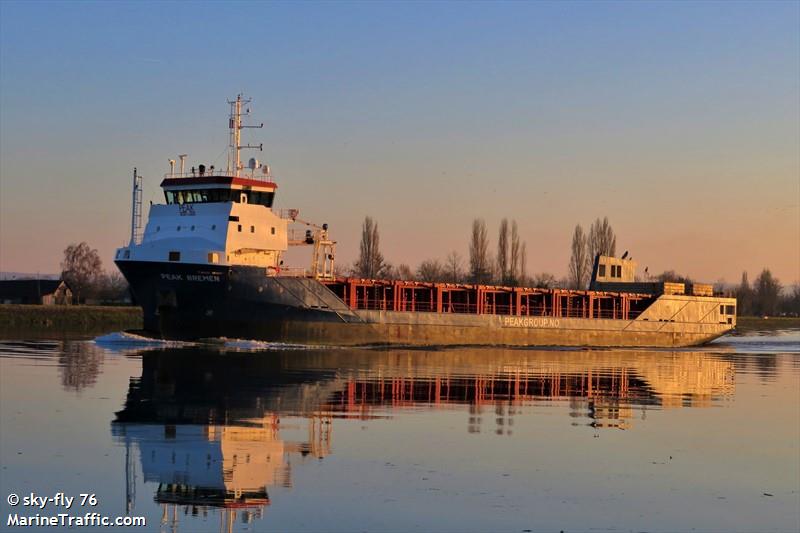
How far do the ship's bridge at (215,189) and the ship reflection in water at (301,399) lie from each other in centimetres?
806

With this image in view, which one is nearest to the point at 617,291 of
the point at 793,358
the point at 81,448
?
the point at 793,358

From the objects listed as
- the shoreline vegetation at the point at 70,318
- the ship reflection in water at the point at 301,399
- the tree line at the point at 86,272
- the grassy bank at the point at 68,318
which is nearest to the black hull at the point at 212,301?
the ship reflection in water at the point at 301,399

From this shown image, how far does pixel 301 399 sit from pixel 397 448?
6.74m

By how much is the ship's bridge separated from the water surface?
14.7 m

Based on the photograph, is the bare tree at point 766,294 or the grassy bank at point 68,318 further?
the bare tree at point 766,294

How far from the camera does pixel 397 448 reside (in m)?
17.6

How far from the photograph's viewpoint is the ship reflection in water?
585 inches

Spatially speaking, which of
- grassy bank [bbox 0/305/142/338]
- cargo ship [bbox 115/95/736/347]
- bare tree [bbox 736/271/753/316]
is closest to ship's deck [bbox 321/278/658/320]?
cargo ship [bbox 115/95/736/347]

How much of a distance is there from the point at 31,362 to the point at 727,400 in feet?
→ 68.6

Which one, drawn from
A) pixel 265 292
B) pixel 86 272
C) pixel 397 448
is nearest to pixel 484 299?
pixel 265 292

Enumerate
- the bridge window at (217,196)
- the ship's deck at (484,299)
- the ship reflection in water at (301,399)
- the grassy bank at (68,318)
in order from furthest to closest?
the grassy bank at (68,318)
the ship's deck at (484,299)
the bridge window at (217,196)
the ship reflection in water at (301,399)

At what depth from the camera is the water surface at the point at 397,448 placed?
1321 cm

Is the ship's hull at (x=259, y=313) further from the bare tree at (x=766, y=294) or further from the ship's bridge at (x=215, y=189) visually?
the bare tree at (x=766, y=294)

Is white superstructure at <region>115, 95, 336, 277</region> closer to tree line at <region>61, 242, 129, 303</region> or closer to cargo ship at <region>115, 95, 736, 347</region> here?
cargo ship at <region>115, 95, 736, 347</region>
